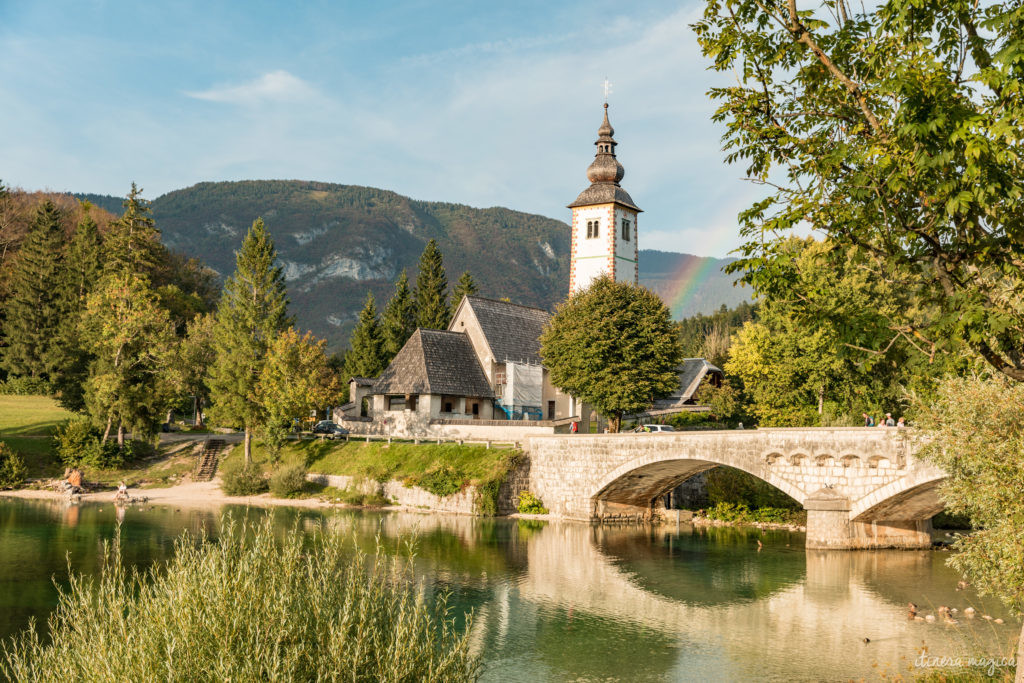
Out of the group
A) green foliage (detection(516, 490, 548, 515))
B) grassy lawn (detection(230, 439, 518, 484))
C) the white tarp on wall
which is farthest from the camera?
the white tarp on wall

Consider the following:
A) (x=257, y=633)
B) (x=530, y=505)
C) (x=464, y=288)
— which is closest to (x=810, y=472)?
(x=530, y=505)

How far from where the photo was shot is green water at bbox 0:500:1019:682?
19547 millimetres

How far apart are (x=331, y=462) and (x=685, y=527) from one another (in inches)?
991

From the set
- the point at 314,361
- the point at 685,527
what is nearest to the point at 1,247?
the point at 314,361

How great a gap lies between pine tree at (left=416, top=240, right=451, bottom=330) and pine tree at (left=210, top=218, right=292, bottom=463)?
96.2 feet

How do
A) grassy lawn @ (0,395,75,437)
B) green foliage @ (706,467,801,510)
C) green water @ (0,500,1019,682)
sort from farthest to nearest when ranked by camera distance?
grassy lawn @ (0,395,75,437) < green foliage @ (706,467,801,510) < green water @ (0,500,1019,682)

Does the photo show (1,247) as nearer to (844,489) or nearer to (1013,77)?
(844,489)

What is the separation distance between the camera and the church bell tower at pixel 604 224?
6831 centimetres

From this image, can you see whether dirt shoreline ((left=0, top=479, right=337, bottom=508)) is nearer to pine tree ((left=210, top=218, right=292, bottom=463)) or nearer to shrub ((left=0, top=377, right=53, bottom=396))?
pine tree ((left=210, top=218, right=292, bottom=463))

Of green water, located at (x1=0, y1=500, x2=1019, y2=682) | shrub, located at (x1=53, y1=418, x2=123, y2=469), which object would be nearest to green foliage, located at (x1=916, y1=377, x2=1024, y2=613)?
green water, located at (x1=0, y1=500, x2=1019, y2=682)

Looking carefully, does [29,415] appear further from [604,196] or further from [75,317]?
[604,196]

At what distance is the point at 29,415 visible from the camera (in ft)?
208

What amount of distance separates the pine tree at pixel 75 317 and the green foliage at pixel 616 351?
3632cm

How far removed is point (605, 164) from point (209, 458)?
41.9 meters
